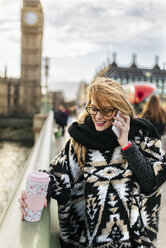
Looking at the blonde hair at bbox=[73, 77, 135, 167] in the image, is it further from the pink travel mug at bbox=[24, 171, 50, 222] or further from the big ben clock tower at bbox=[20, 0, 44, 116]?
the big ben clock tower at bbox=[20, 0, 44, 116]

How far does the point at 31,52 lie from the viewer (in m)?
62.7

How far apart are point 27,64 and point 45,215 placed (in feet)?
205

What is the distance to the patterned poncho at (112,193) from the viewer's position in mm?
1583

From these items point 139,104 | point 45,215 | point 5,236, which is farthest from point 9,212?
point 139,104

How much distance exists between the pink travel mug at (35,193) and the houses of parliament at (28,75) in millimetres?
57472

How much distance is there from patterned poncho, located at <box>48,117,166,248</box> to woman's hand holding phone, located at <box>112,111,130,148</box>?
5 cm

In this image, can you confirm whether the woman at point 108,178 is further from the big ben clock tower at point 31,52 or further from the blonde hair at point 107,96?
the big ben clock tower at point 31,52

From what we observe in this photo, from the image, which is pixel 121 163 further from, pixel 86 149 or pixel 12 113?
pixel 12 113

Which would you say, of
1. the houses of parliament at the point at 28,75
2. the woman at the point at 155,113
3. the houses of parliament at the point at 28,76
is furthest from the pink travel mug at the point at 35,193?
the houses of parliament at the point at 28,75

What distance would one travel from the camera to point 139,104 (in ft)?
23.7

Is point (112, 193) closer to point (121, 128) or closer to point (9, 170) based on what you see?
point (121, 128)

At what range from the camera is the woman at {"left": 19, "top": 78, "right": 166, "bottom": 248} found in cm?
159

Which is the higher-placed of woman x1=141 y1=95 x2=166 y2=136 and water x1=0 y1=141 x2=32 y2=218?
woman x1=141 y1=95 x2=166 y2=136

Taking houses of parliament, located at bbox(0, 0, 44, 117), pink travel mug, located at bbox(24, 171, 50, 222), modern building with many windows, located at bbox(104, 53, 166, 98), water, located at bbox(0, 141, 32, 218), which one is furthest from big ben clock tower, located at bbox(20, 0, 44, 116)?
pink travel mug, located at bbox(24, 171, 50, 222)
